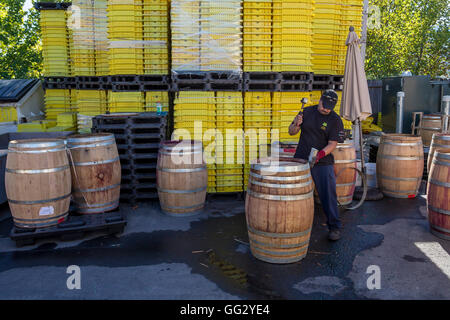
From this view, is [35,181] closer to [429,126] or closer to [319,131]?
[319,131]

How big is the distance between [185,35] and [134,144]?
2.52 m

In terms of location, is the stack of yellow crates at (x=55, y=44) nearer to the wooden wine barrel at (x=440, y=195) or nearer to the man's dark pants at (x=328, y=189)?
the man's dark pants at (x=328, y=189)

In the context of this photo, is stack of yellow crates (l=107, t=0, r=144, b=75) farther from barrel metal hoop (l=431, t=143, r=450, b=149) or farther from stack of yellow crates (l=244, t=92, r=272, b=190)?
barrel metal hoop (l=431, t=143, r=450, b=149)

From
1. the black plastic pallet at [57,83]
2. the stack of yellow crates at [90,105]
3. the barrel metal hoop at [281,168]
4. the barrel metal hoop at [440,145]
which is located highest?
the black plastic pallet at [57,83]

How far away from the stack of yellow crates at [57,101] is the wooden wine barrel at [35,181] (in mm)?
6700

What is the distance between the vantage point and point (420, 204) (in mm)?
7488

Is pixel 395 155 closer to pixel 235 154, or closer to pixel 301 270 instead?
pixel 235 154

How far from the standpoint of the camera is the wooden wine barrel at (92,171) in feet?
20.2

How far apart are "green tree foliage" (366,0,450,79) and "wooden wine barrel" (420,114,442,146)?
14751mm

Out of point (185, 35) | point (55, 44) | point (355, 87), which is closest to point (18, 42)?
point (55, 44)

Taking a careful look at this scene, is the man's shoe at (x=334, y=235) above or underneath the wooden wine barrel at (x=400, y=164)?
underneath

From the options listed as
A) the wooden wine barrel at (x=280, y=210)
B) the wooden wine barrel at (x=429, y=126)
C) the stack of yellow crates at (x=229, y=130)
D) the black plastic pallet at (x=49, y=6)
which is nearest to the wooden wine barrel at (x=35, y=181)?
the wooden wine barrel at (x=280, y=210)

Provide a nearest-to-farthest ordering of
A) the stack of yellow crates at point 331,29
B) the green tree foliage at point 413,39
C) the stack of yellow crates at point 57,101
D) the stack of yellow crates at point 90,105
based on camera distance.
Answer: the stack of yellow crates at point 331,29
the stack of yellow crates at point 90,105
the stack of yellow crates at point 57,101
the green tree foliage at point 413,39

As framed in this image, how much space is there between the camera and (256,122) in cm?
766
